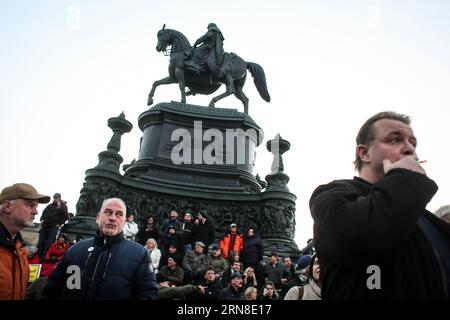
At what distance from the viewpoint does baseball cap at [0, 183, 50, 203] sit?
11.7 feet

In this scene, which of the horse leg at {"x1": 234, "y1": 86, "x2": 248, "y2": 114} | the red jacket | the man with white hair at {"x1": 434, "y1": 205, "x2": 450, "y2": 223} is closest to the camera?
the man with white hair at {"x1": 434, "y1": 205, "x2": 450, "y2": 223}

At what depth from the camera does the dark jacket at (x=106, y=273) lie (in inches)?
125

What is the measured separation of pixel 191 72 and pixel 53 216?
9.72 m

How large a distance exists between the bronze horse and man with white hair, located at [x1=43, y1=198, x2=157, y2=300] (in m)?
14.2

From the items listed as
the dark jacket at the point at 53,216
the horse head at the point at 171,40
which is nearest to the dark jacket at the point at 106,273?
the dark jacket at the point at 53,216

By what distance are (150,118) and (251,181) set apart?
16.9 ft

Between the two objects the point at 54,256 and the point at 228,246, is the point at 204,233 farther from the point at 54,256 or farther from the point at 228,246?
the point at 54,256

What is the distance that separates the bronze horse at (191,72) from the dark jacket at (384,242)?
53.3 feet

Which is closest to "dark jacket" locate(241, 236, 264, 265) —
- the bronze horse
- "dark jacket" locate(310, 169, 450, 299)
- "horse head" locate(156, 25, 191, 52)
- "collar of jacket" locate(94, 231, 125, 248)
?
"collar of jacket" locate(94, 231, 125, 248)

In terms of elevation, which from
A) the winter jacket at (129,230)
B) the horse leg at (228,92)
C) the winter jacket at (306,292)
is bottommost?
the winter jacket at (306,292)

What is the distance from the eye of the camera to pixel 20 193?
3.58 meters

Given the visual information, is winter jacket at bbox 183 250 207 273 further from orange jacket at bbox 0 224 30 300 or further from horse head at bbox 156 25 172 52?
horse head at bbox 156 25 172 52

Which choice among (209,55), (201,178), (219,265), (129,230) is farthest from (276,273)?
(209,55)

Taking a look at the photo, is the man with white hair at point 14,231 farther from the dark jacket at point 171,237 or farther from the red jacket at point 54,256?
the dark jacket at point 171,237
